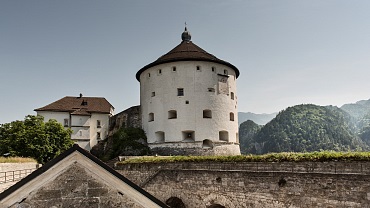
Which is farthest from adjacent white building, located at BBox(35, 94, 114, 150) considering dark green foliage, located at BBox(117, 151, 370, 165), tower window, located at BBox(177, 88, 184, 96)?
dark green foliage, located at BBox(117, 151, 370, 165)

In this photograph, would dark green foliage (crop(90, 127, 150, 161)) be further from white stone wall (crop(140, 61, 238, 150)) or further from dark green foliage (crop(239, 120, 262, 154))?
dark green foliage (crop(239, 120, 262, 154))

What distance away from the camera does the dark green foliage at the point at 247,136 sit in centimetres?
14298

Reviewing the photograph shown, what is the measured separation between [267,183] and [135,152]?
2011 cm

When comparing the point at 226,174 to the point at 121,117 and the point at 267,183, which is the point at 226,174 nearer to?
the point at 267,183

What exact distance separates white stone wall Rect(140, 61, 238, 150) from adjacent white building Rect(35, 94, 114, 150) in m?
11.3

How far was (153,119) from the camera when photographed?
31.4 meters

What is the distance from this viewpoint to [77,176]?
430 centimetres

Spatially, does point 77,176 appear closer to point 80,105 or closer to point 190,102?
point 190,102

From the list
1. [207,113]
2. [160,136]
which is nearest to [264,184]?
[207,113]

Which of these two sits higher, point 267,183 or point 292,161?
point 292,161

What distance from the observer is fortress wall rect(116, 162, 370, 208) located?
10.2m

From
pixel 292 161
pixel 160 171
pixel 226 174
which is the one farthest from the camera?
pixel 160 171

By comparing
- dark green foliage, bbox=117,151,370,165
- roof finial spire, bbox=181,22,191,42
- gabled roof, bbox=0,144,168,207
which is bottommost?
dark green foliage, bbox=117,151,370,165

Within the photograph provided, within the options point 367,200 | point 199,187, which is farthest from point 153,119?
point 367,200
